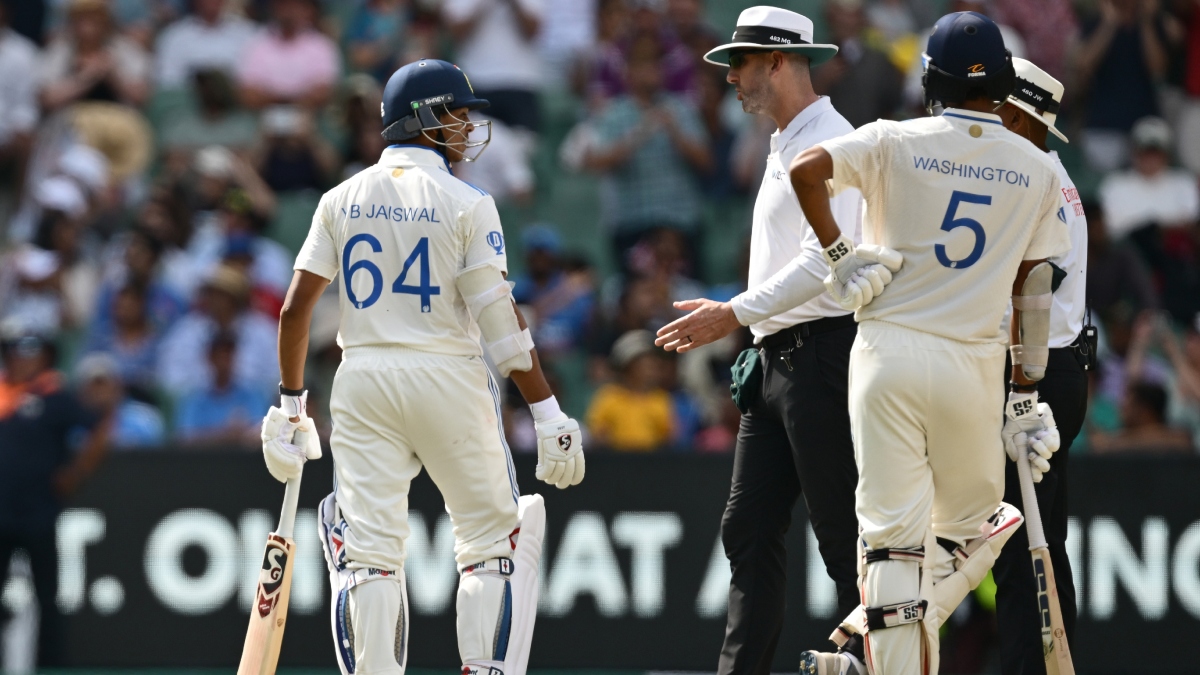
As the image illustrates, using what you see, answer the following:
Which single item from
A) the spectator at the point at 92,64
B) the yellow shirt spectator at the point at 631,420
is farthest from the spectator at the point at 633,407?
the spectator at the point at 92,64

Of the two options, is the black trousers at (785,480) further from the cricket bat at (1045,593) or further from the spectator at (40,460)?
the spectator at (40,460)

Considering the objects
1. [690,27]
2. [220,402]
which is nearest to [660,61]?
[690,27]

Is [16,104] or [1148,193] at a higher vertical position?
[16,104]

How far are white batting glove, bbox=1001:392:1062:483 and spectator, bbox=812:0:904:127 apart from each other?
228 inches

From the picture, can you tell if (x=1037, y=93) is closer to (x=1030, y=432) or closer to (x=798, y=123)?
(x=798, y=123)

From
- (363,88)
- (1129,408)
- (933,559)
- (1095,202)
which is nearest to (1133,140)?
(1095,202)

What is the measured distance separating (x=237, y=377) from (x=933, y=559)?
623cm

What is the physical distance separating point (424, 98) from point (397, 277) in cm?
71

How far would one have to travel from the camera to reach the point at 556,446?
5.96 metres

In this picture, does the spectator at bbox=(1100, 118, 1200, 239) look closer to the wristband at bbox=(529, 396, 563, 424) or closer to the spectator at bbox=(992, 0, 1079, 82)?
the spectator at bbox=(992, 0, 1079, 82)

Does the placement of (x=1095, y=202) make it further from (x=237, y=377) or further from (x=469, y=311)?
(x=469, y=311)

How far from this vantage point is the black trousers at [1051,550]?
20.4 feet

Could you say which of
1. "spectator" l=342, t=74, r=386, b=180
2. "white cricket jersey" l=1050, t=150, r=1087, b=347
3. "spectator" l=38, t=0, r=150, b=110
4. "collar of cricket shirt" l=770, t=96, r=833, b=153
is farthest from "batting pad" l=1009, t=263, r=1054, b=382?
"spectator" l=38, t=0, r=150, b=110

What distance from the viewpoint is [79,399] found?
9.93 m
